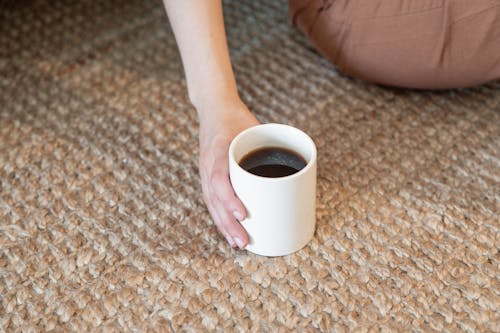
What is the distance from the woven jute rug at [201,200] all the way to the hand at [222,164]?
4 cm

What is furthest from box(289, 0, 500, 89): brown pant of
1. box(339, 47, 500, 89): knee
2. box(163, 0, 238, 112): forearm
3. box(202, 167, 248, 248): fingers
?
box(202, 167, 248, 248): fingers

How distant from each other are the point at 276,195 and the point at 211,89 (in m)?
0.21

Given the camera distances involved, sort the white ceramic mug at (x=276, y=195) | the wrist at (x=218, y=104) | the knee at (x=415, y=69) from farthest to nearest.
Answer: the knee at (x=415, y=69) < the wrist at (x=218, y=104) < the white ceramic mug at (x=276, y=195)

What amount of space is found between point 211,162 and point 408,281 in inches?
10.7

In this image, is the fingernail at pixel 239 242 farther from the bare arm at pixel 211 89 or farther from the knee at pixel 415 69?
the knee at pixel 415 69

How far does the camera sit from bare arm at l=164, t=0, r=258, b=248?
856 millimetres

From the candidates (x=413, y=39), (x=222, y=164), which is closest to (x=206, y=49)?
(x=222, y=164)

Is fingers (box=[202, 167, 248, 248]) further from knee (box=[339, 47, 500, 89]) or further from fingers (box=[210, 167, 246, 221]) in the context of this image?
knee (box=[339, 47, 500, 89])

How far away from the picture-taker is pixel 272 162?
0.82 meters

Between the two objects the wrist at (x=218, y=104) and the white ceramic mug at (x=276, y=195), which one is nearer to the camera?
the white ceramic mug at (x=276, y=195)

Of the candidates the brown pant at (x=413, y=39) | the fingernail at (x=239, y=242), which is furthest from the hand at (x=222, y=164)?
the brown pant at (x=413, y=39)

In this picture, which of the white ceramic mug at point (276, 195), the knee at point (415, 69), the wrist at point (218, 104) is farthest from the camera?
the knee at point (415, 69)

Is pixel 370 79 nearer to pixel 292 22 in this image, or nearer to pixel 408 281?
pixel 292 22

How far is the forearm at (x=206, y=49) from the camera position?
92cm
